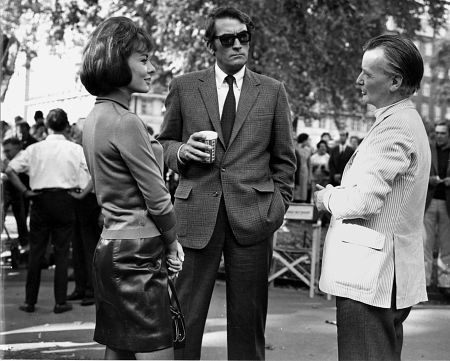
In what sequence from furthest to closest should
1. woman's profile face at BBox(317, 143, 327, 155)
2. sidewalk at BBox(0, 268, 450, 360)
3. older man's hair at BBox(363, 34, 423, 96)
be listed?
woman's profile face at BBox(317, 143, 327, 155) → sidewalk at BBox(0, 268, 450, 360) → older man's hair at BBox(363, 34, 423, 96)

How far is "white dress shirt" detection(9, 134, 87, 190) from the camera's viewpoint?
7.64m

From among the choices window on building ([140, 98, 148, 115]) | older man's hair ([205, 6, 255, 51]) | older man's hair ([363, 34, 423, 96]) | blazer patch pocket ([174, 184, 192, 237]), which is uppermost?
older man's hair ([205, 6, 255, 51])

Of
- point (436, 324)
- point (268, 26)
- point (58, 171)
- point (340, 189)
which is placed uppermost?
point (268, 26)

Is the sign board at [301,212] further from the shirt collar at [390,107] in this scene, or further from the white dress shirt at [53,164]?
the shirt collar at [390,107]

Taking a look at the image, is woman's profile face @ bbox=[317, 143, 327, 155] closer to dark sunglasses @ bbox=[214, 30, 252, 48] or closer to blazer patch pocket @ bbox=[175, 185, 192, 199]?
dark sunglasses @ bbox=[214, 30, 252, 48]

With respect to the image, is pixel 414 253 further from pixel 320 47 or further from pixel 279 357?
pixel 320 47

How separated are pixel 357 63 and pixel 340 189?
18192 millimetres

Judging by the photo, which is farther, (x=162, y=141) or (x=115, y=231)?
(x=162, y=141)

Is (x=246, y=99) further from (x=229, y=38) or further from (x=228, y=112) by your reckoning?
(x=229, y=38)

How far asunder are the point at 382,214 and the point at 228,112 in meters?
1.45

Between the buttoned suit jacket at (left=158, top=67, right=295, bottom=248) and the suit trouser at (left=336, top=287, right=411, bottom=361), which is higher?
the buttoned suit jacket at (left=158, top=67, right=295, bottom=248)

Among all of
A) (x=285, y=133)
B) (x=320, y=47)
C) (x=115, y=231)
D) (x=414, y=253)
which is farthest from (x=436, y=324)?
(x=320, y=47)

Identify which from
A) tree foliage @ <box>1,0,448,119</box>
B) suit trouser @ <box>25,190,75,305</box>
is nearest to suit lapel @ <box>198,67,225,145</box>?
suit trouser @ <box>25,190,75,305</box>

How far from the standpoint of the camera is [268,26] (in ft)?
49.4
